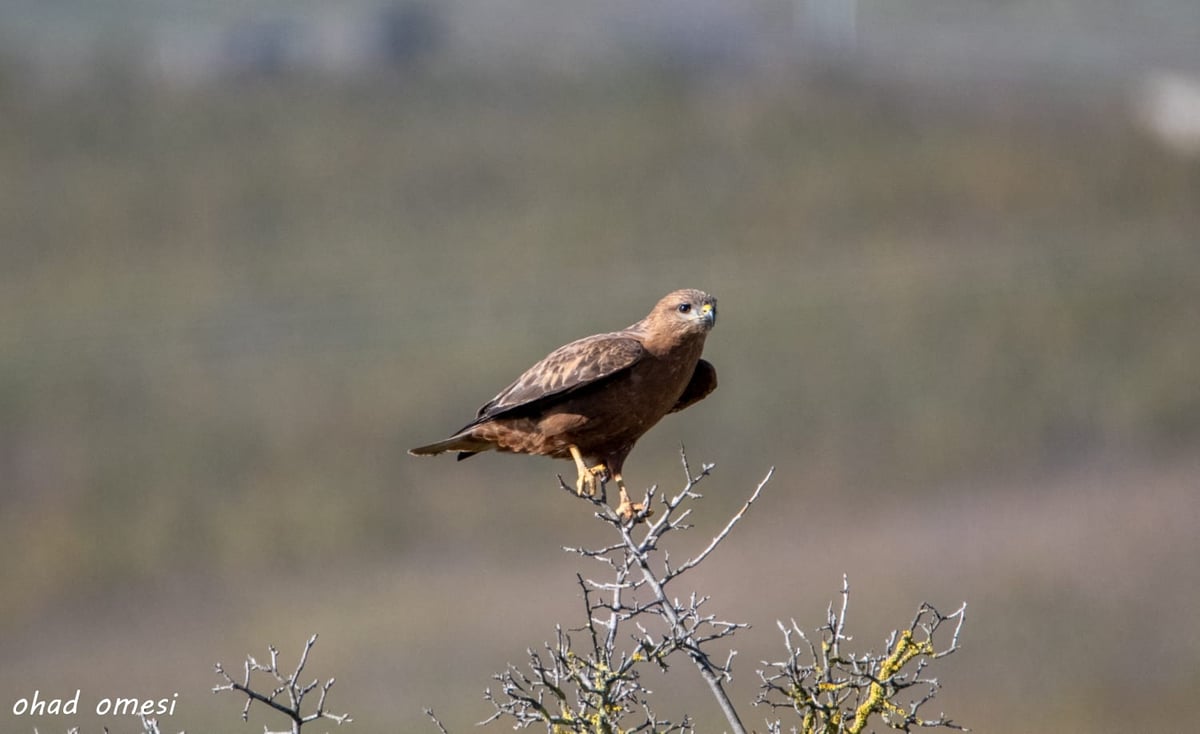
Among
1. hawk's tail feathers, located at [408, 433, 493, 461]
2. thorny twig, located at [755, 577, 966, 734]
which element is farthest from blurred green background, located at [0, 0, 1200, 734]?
thorny twig, located at [755, 577, 966, 734]

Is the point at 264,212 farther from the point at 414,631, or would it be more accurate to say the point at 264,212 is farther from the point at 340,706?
the point at 340,706

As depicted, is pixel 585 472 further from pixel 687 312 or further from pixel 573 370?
pixel 687 312

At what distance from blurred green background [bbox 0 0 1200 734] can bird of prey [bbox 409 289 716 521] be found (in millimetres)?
14207

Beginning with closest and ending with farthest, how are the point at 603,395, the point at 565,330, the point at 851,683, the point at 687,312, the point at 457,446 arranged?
1. the point at 851,683
2. the point at 603,395
3. the point at 687,312
4. the point at 457,446
5. the point at 565,330

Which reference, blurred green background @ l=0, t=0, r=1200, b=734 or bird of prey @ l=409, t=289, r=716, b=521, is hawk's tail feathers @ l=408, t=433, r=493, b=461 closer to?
bird of prey @ l=409, t=289, r=716, b=521

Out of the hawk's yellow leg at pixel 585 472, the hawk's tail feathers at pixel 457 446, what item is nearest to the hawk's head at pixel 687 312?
the hawk's yellow leg at pixel 585 472

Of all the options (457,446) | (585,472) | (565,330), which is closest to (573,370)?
(585,472)

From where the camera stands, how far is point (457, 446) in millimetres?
9180

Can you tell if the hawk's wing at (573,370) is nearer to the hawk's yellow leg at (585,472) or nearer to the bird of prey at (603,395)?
the bird of prey at (603,395)

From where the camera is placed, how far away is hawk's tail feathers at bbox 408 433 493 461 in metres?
8.98

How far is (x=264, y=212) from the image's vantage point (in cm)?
5212

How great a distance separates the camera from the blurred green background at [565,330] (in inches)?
1094

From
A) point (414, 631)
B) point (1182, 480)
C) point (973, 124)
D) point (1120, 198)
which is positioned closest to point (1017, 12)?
point (973, 124)

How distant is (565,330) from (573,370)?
2877 cm
